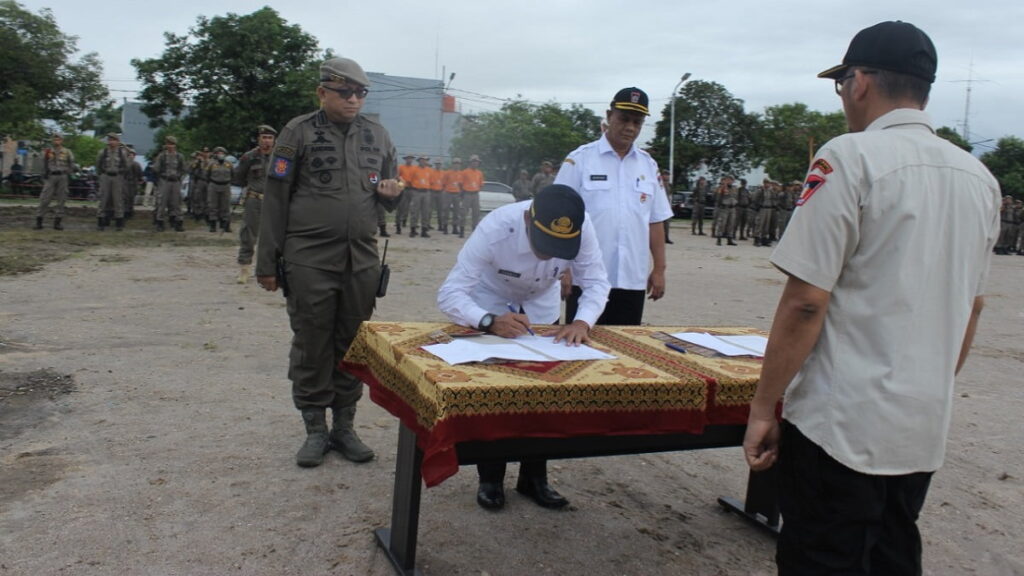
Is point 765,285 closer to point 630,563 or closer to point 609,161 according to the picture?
point 609,161

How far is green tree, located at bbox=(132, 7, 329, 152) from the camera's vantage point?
99.5ft

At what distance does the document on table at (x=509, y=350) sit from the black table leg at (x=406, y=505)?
1.12ft

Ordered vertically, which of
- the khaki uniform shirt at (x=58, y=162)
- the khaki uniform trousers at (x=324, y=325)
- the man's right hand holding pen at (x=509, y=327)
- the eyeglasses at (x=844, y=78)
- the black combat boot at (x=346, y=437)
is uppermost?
the eyeglasses at (x=844, y=78)

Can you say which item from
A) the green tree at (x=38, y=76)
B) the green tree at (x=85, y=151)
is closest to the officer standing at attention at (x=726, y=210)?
the green tree at (x=38, y=76)

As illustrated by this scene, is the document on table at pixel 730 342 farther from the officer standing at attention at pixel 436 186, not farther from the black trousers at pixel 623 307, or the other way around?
the officer standing at attention at pixel 436 186

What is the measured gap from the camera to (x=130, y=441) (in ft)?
14.6

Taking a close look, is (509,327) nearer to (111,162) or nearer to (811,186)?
(811,186)

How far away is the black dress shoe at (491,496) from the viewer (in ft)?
12.7

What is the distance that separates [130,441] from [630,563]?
2.84 meters

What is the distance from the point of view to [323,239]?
4.28 metres

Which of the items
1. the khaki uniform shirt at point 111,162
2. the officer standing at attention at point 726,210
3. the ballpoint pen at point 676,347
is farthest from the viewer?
the officer standing at attention at point 726,210

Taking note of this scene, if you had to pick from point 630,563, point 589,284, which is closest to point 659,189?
point 589,284

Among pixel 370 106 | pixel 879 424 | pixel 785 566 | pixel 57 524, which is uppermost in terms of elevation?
pixel 370 106

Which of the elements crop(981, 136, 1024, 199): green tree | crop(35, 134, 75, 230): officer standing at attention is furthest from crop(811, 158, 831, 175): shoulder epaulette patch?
crop(981, 136, 1024, 199): green tree
